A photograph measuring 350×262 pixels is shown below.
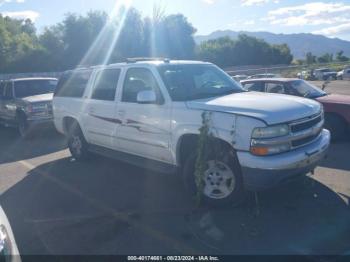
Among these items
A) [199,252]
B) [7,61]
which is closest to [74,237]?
[199,252]

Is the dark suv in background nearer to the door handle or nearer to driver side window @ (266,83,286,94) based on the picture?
the door handle

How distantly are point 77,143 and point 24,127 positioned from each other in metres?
4.00

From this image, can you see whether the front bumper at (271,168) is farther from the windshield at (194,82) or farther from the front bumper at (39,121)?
the front bumper at (39,121)

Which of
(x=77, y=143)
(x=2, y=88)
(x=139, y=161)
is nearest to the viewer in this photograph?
(x=139, y=161)

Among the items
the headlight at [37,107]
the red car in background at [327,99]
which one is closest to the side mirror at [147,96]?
the red car in background at [327,99]

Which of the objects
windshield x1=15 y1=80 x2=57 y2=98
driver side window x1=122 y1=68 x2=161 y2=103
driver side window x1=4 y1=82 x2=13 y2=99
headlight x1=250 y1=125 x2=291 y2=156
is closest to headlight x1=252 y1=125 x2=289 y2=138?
headlight x1=250 y1=125 x2=291 y2=156

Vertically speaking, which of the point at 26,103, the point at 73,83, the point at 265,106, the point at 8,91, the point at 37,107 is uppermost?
the point at 73,83

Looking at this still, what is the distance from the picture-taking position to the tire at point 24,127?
10.5 m

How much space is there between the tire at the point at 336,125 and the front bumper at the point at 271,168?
3.91m

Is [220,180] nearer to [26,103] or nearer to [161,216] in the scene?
[161,216]

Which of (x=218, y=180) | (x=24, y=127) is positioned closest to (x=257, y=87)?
(x=218, y=180)

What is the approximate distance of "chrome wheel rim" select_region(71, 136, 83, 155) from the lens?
24.4 feet

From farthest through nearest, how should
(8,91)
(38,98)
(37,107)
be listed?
(8,91) < (38,98) < (37,107)

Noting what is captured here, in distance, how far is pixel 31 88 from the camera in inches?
461
